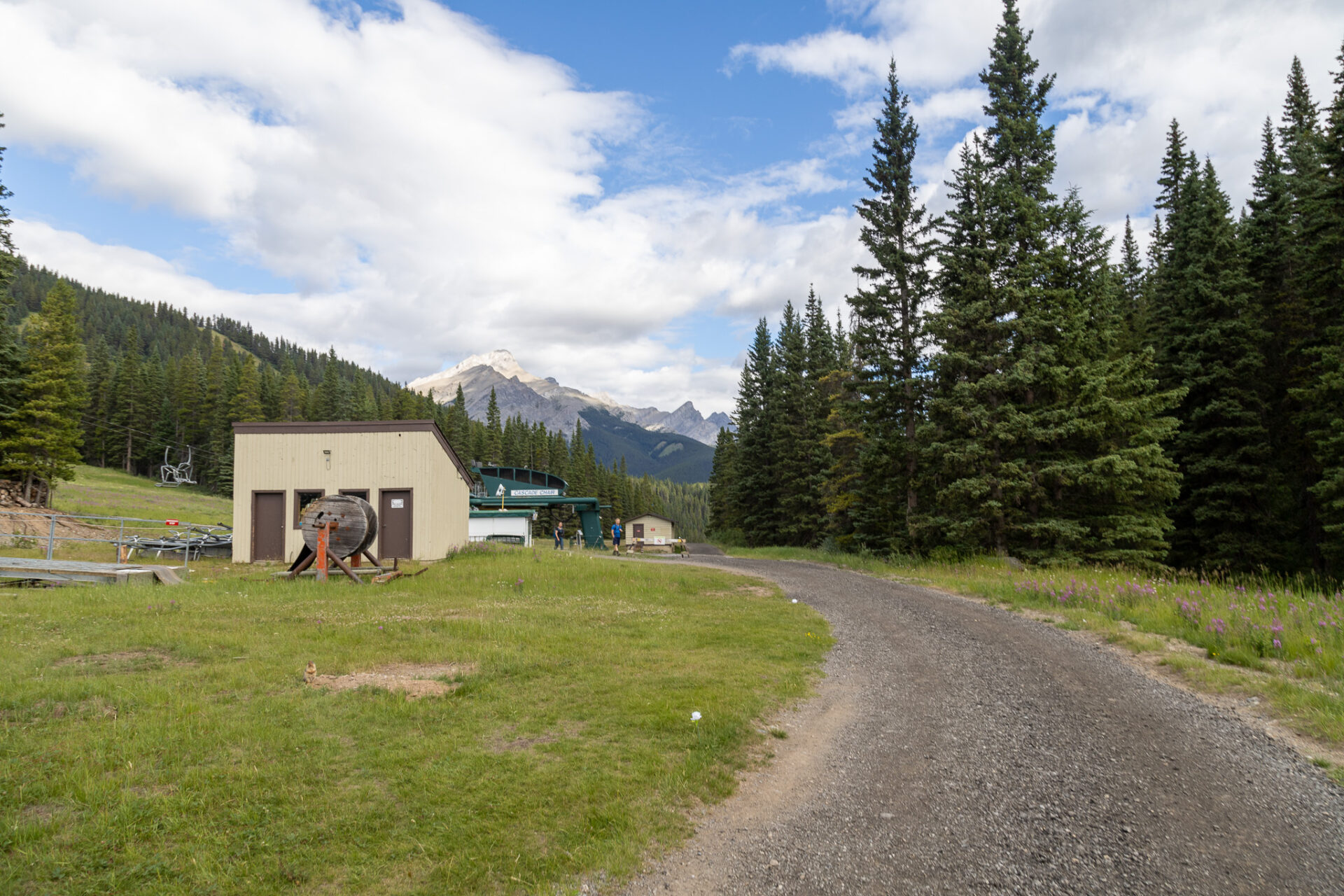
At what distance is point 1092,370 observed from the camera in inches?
829

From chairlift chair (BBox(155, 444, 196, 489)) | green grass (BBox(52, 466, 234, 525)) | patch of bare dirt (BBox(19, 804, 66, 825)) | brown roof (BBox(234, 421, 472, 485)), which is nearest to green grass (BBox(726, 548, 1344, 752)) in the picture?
patch of bare dirt (BBox(19, 804, 66, 825))

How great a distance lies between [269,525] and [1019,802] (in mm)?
26148

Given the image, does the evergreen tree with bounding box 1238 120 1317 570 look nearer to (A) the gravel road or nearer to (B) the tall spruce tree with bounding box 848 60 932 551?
(B) the tall spruce tree with bounding box 848 60 932 551

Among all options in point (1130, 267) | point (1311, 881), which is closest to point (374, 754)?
point (1311, 881)

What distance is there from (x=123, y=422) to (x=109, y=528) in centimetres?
7343

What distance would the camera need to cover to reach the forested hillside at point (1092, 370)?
68.5 feet

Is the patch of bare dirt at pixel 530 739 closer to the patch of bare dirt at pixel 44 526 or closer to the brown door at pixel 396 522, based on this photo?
the brown door at pixel 396 522

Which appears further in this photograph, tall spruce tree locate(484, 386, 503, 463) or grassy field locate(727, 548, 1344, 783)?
tall spruce tree locate(484, 386, 503, 463)

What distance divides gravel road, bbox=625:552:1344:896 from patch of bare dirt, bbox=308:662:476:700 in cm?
412

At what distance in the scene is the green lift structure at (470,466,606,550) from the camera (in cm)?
4228

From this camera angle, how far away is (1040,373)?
2173 cm

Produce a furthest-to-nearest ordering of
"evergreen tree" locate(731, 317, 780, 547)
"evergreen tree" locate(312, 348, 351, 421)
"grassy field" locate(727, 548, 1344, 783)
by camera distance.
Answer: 1. "evergreen tree" locate(312, 348, 351, 421)
2. "evergreen tree" locate(731, 317, 780, 547)
3. "grassy field" locate(727, 548, 1344, 783)

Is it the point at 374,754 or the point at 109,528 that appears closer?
the point at 374,754

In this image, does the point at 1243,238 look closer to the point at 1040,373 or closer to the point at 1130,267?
the point at 1040,373
